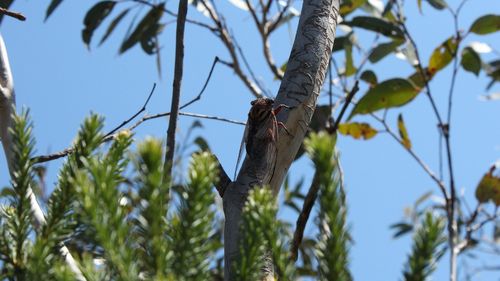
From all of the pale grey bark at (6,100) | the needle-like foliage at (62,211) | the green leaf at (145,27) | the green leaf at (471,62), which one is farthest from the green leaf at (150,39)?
the needle-like foliage at (62,211)

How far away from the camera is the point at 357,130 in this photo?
9.82 feet

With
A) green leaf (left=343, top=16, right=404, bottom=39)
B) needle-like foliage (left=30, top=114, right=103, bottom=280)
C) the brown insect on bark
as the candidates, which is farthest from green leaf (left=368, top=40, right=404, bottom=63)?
needle-like foliage (left=30, top=114, right=103, bottom=280)

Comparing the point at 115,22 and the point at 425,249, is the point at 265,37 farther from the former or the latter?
the point at 425,249

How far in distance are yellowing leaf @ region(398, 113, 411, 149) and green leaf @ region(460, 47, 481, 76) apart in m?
0.38

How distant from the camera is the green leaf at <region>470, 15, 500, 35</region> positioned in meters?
3.05

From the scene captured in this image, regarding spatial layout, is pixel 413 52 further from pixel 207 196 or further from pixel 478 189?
pixel 207 196

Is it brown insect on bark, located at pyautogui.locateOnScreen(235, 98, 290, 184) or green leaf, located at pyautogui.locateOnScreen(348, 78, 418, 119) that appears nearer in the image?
brown insect on bark, located at pyautogui.locateOnScreen(235, 98, 290, 184)

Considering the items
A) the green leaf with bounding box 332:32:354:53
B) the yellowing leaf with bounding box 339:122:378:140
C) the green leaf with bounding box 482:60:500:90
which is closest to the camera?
the yellowing leaf with bounding box 339:122:378:140

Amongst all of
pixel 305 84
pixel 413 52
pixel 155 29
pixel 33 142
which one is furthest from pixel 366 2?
pixel 33 142

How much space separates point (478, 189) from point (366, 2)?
1.04 m

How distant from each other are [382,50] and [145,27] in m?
1.12

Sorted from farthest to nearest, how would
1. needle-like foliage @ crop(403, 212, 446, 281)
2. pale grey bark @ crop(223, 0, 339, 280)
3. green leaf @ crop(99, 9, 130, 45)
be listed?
1. green leaf @ crop(99, 9, 130, 45)
2. pale grey bark @ crop(223, 0, 339, 280)
3. needle-like foliage @ crop(403, 212, 446, 281)

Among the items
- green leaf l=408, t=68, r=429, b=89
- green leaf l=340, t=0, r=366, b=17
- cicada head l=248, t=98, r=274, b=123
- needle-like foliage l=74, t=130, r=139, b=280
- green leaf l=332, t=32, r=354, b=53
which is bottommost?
needle-like foliage l=74, t=130, r=139, b=280

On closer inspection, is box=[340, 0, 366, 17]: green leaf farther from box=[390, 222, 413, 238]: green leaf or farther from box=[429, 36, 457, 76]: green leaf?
box=[390, 222, 413, 238]: green leaf
